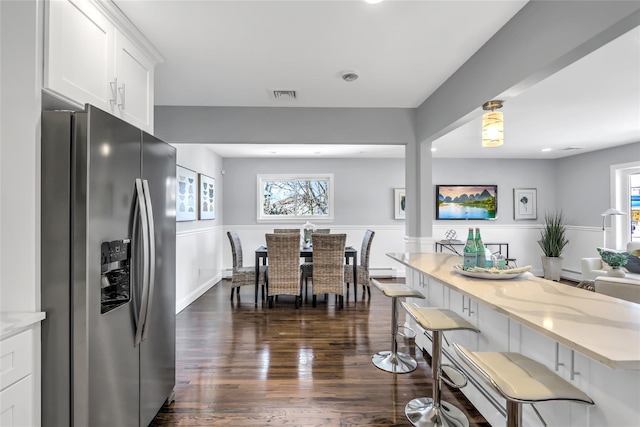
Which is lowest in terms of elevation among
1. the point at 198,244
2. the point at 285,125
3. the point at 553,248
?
the point at 553,248

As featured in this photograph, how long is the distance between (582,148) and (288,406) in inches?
244

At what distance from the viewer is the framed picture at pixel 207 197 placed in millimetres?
5008

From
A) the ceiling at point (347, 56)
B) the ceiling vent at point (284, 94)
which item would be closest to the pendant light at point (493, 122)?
the ceiling at point (347, 56)

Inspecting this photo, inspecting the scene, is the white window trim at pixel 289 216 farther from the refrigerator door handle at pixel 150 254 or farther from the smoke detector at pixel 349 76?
the refrigerator door handle at pixel 150 254

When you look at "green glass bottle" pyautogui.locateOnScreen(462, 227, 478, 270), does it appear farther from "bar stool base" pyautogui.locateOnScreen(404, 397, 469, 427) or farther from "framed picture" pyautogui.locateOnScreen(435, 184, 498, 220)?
"framed picture" pyautogui.locateOnScreen(435, 184, 498, 220)

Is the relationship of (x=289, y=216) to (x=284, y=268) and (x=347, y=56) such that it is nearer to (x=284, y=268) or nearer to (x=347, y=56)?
(x=284, y=268)

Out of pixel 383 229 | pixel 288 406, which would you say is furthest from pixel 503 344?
pixel 383 229

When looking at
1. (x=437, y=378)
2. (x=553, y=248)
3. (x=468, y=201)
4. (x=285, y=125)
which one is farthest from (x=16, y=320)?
(x=553, y=248)

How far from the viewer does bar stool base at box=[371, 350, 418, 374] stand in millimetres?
2557

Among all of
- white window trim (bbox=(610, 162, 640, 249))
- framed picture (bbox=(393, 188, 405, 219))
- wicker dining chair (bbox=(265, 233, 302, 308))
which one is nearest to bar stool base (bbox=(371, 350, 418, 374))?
wicker dining chair (bbox=(265, 233, 302, 308))

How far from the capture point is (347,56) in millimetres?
2219

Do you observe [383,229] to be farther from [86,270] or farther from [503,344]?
[86,270]

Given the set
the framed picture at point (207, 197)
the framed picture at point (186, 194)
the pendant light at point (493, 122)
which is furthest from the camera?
the framed picture at point (207, 197)

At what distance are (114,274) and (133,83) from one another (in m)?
1.23
